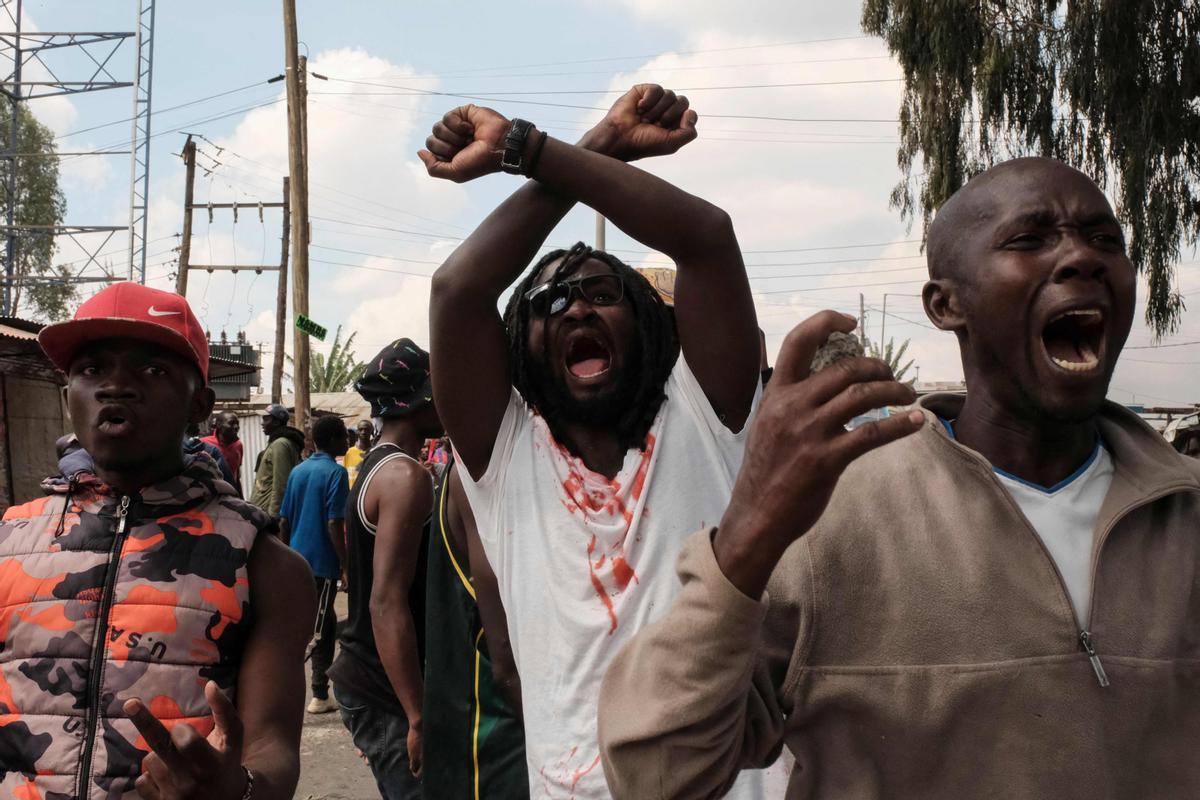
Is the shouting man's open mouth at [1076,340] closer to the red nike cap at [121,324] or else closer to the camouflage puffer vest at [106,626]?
the camouflage puffer vest at [106,626]

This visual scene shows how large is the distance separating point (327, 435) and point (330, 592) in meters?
1.00

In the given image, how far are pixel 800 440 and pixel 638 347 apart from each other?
1.42 m

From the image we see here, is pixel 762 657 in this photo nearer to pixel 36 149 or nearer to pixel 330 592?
pixel 330 592

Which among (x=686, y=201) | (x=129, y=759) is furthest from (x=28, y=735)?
(x=686, y=201)

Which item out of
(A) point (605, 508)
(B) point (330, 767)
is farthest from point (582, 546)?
(B) point (330, 767)

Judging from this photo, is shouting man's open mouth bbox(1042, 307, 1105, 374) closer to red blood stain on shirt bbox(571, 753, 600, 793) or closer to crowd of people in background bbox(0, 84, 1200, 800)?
crowd of people in background bbox(0, 84, 1200, 800)

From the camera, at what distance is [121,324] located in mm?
2262

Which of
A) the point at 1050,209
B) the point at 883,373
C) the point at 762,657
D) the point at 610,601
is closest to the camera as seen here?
the point at 883,373

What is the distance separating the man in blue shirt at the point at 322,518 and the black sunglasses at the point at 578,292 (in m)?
4.23

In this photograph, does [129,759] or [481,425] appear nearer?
[129,759]

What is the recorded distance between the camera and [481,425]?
2461 mm

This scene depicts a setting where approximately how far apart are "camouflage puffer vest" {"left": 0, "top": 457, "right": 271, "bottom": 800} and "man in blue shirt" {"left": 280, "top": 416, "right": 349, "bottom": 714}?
4.25 meters

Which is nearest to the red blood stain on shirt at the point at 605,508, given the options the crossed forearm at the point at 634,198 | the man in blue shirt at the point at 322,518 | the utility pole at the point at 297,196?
the crossed forearm at the point at 634,198

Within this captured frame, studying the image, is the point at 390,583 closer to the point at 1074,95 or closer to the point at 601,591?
the point at 601,591
